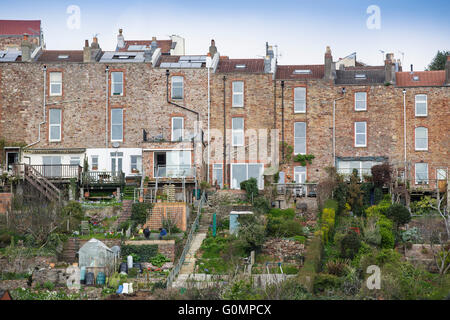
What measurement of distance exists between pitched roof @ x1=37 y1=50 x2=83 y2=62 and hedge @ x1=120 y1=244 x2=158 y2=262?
19.9 m

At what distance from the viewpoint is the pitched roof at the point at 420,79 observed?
53.4 meters

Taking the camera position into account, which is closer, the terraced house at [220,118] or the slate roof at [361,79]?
the terraced house at [220,118]

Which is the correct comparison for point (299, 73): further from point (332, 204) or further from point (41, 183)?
point (41, 183)

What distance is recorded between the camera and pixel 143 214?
43781mm

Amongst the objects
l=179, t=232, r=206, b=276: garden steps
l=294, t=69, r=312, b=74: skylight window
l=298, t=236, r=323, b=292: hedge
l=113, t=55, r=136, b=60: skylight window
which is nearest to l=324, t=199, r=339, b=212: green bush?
l=298, t=236, r=323, b=292: hedge

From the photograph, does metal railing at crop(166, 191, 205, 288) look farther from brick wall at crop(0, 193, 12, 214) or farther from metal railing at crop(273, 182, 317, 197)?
brick wall at crop(0, 193, 12, 214)

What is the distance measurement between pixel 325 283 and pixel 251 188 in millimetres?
15106

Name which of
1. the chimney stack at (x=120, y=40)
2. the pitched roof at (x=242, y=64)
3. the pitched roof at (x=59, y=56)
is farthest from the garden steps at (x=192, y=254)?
the chimney stack at (x=120, y=40)

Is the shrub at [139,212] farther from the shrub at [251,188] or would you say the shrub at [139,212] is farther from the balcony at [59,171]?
the balcony at [59,171]

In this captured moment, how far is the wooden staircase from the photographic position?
47.9 m

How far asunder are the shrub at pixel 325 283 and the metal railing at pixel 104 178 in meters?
19.5

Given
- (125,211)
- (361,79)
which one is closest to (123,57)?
(125,211)

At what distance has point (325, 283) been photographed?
33.8 meters
